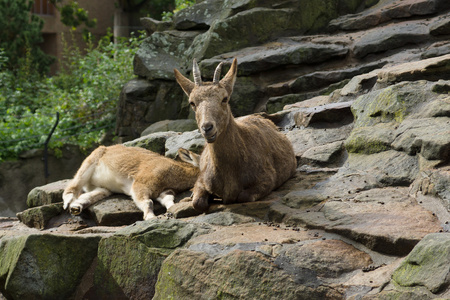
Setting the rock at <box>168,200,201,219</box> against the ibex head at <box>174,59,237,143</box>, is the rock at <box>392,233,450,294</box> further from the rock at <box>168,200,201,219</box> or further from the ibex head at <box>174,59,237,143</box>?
the rock at <box>168,200,201,219</box>

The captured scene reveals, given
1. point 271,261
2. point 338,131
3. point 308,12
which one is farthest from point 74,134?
point 271,261

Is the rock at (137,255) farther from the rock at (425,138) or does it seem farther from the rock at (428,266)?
the rock at (425,138)

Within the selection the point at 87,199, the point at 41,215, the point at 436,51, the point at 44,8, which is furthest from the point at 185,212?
the point at 44,8

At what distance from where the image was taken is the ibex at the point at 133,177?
730 cm

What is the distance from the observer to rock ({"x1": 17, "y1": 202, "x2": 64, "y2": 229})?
7.42 meters

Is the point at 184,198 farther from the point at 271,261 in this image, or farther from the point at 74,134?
the point at 74,134

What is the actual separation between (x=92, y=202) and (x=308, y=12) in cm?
628

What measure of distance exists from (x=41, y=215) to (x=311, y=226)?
3743 millimetres

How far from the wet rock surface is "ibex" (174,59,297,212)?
16 cm

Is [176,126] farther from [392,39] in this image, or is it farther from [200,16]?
[392,39]

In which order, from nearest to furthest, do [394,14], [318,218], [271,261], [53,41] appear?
[271,261]
[318,218]
[394,14]
[53,41]

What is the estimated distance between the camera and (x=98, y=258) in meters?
5.48

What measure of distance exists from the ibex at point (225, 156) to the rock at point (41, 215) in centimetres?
218

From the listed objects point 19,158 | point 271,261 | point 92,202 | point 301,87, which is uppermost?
point 301,87
